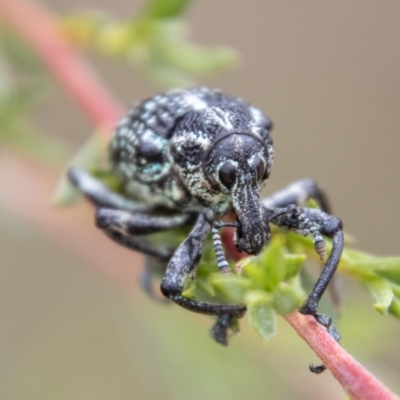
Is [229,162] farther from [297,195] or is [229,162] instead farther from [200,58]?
[200,58]

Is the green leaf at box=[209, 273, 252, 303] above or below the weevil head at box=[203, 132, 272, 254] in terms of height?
below

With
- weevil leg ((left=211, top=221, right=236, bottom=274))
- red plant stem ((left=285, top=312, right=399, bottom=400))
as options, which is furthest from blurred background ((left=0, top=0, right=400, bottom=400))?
red plant stem ((left=285, top=312, right=399, bottom=400))

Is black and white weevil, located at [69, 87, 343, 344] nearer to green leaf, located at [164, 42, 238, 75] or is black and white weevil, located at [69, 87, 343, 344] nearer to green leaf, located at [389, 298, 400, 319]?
green leaf, located at [389, 298, 400, 319]

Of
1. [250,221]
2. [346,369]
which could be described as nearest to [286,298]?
[346,369]

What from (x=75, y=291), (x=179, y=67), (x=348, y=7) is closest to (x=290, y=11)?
(x=348, y=7)

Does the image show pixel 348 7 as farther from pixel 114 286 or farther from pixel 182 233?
pixel 182 233

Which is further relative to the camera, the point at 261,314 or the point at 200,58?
the point at 200,58
